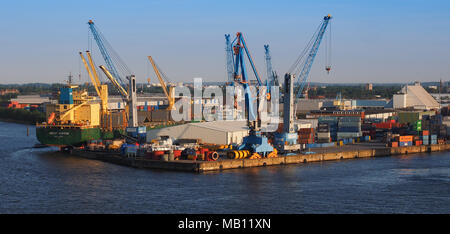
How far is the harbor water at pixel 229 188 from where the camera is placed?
56.4ft

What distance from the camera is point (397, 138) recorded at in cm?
3212

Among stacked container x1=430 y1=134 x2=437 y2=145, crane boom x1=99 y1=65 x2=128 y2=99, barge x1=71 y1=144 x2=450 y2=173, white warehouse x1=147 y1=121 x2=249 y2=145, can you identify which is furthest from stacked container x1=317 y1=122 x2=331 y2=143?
crane boom x1=99 y1=65 x2=128 y2=99

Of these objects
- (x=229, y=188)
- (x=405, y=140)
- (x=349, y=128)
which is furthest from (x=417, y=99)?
(x=229, y=188)

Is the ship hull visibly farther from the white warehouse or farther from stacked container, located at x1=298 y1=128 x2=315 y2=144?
stacked container, located at x1=298 y1=128 x2=315 y2=144

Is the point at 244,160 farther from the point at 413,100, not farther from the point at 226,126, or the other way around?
the point at 413,100

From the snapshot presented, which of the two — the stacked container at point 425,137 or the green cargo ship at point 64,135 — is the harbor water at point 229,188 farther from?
the stacked container at point 425,137

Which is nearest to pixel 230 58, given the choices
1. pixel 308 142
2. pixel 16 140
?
pixel 308 142

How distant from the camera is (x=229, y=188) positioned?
20109 mm

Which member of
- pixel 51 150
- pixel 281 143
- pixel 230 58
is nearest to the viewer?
pixel 281 143

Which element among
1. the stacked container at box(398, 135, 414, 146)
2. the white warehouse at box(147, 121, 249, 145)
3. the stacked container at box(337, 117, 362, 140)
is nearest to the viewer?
the white warehouse at box(147, 121, 249, 145)

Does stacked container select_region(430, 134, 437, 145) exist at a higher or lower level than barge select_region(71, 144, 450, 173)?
higher

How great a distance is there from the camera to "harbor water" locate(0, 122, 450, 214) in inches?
677
